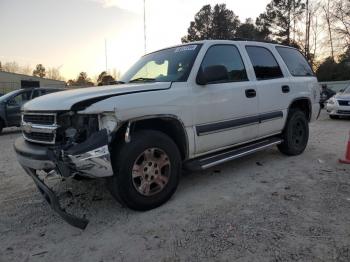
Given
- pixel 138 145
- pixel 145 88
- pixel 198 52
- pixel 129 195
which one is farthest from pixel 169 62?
pixel 129 195

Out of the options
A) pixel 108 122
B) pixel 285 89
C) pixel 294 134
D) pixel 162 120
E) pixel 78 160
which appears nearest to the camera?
pixel 78 160

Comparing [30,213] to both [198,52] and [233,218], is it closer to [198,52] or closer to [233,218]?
[233,218]

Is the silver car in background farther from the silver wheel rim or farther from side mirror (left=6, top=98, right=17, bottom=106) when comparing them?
side mirror (left=6, top=98, right=17, bottom=106)

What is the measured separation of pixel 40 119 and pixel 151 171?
1370mm

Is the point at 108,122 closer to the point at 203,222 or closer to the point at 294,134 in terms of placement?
the point at 203,222

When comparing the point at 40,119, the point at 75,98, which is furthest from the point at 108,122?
the point at 40,119

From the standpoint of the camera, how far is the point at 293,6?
43.0 metres

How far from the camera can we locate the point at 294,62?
257 inches

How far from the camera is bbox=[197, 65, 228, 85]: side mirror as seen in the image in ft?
14.2

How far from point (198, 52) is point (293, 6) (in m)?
43.4

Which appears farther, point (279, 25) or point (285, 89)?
point (279, 25)

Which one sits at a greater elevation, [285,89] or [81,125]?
[285,89]

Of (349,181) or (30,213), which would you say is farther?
(349,181)

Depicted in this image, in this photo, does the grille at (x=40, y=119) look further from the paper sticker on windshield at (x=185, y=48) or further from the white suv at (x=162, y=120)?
the paper sticker on windshield at (x=185, y=48)
